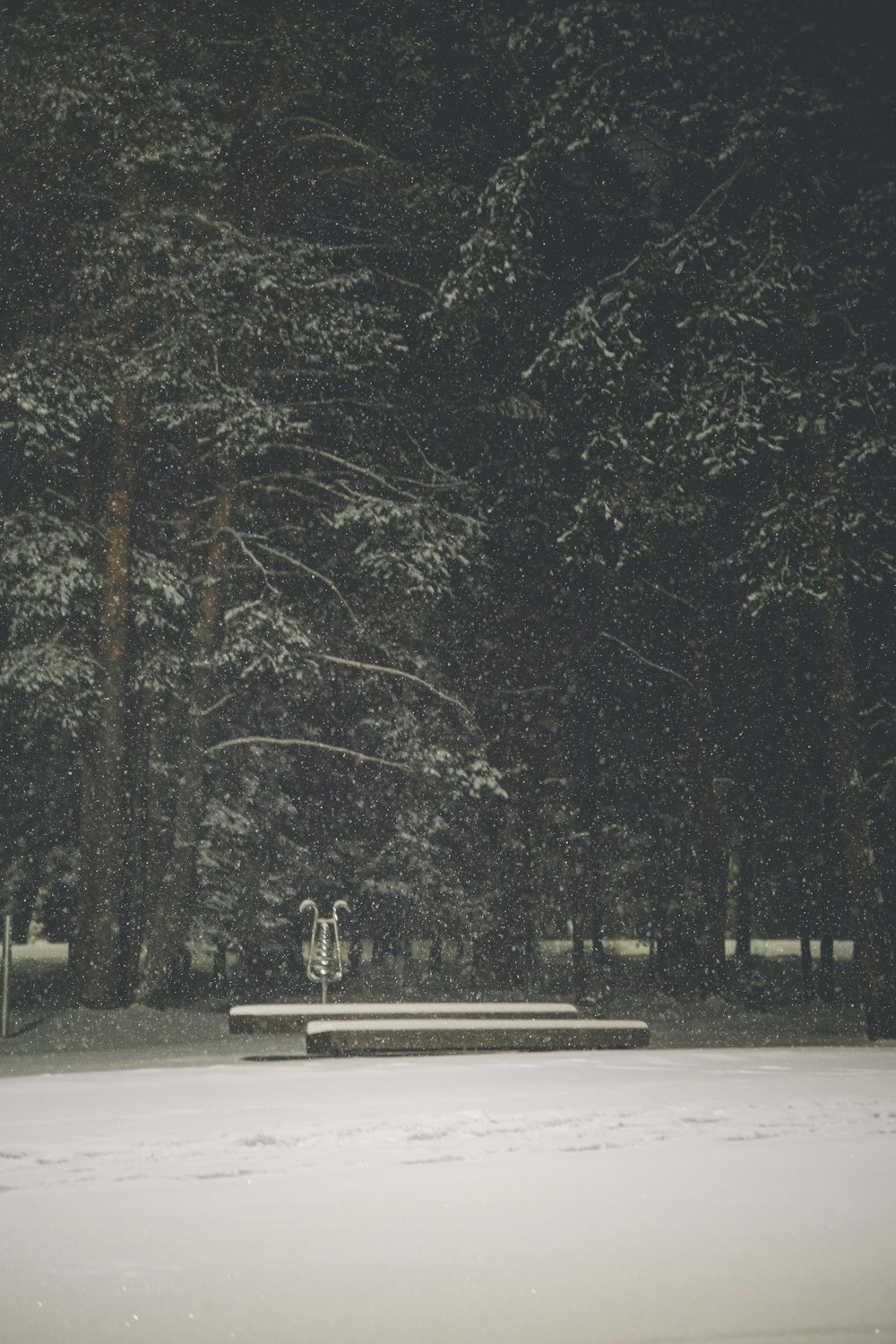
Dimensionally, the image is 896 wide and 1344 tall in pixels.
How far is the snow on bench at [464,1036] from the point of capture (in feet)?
51.1

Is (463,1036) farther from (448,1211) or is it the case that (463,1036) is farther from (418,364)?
(418,364)

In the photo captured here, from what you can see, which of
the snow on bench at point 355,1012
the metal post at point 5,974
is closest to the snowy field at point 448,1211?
the snow on bench at point 355,1012

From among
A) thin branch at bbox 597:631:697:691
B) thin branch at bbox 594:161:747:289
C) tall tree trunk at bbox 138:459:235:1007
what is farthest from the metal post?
thin branch at bbox 597:631:697:691

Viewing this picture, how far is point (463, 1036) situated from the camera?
1602 centimetres

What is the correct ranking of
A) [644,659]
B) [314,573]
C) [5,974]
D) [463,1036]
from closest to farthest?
[463,1036]
[5,974]
[314,573]
[644,659]

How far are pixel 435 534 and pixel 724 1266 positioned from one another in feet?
47.8

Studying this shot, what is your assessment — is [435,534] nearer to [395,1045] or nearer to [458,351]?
[458,351]

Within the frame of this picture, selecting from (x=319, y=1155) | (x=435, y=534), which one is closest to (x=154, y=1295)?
(x=319, y=1155)

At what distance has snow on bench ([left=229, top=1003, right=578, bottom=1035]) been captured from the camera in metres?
16.9

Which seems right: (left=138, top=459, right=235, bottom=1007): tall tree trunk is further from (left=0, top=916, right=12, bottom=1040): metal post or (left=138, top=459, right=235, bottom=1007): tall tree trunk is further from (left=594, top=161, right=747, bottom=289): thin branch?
(left=594, top=161, right=747, bottom=289): thin branch

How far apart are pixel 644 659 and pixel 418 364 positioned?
25.9ft

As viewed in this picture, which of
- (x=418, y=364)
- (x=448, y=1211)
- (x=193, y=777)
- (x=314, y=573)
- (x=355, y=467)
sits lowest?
(x=448, y=1211)

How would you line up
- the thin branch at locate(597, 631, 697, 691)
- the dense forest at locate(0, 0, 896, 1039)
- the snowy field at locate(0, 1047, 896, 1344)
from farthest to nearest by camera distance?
1. the thin branch at locate(597, 631, 697, 691)
2. the dense forest at locate(0, 0, 896, 1039)
3. the snowy field at locate(0, 1047, 896, 1344)

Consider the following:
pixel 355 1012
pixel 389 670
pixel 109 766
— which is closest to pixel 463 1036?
pixel 355 1012
